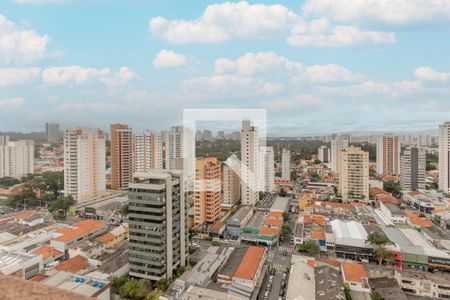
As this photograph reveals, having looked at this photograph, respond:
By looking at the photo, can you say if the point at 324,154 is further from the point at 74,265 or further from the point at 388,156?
the point at 74,265

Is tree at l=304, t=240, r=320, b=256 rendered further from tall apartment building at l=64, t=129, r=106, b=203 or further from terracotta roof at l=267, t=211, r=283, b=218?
tall apartment building at l=64, t=129, r=106, b=203

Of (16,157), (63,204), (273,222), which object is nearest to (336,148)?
(273,222)

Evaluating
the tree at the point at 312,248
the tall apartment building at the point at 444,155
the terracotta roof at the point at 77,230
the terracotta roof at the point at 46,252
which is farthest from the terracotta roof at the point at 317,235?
the tall apartment building at the point at 444,155

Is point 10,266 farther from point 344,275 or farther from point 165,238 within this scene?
point 344,275

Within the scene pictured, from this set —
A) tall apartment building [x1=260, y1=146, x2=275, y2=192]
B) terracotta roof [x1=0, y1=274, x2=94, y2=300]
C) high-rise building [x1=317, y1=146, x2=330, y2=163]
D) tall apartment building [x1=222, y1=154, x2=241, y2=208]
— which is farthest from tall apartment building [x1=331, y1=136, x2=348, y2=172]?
terracotta roof [x1=0, y1=274, x2=94, y2=300]

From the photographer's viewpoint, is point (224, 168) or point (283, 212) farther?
point (224, 168)

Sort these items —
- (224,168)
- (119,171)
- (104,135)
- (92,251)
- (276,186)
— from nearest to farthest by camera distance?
(92,251) < (224,168) < (104,135) < (119,171) < (276,186)

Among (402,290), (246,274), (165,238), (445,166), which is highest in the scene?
(445,166)

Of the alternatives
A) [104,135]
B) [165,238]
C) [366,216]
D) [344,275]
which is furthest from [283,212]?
[104,135]
